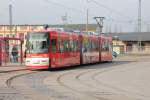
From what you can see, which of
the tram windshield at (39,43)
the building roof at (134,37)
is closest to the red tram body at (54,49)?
the tram windshield at (39,43)

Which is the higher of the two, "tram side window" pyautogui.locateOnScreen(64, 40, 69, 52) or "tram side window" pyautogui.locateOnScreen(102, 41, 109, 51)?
"tram side window" pyautogui.locateOnScreen(64, 40, 69, 52)

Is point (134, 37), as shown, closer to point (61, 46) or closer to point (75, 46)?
point (75, 46)

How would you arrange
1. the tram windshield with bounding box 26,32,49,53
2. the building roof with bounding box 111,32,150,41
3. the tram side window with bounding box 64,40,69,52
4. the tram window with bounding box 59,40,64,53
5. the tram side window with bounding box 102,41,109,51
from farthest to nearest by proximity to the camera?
the building roof with bounding box 111,32,150,41
the tram side window with bounding box 102,41,109,51
the tram side window with bounding box 64,40,69,52
the tram window with bounding box 59,40,64,53
the tram windshield with bounding box 26,32,49,53

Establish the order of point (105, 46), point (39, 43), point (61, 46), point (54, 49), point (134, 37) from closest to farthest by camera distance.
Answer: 1. point (39, 43)
2. point (54, 49)
3. point (61, 46)
4. point (105, 46)
5. point (134, 37)

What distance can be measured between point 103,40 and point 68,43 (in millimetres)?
14184

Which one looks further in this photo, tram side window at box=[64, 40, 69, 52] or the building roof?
the building roof

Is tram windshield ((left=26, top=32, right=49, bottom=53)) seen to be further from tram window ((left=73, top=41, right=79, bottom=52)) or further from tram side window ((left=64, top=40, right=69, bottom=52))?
tram window ((left=73, top=41, right=79, bottom=52))

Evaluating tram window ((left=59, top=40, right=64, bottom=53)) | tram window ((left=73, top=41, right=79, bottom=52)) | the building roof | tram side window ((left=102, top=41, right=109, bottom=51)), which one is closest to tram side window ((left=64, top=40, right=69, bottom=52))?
tram window ((left=59, top=40, right=64, bottom=53))

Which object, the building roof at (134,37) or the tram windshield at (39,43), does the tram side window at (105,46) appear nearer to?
the tram windshield at (39,43)

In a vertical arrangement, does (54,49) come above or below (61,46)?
below

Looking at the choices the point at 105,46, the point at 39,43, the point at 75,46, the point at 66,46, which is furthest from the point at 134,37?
the point at 39,43

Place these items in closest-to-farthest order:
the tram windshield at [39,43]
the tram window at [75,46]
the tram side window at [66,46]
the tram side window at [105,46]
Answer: the tram windshield at [39,43], the tram side window at [66,46], the tram window at [75,46], the tram side window at [105,46]

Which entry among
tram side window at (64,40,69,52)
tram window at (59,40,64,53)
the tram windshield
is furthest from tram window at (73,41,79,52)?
the tram windshield

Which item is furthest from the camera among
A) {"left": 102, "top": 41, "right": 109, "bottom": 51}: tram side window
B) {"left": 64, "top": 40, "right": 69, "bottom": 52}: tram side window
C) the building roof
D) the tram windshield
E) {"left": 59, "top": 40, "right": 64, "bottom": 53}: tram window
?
the building roof
